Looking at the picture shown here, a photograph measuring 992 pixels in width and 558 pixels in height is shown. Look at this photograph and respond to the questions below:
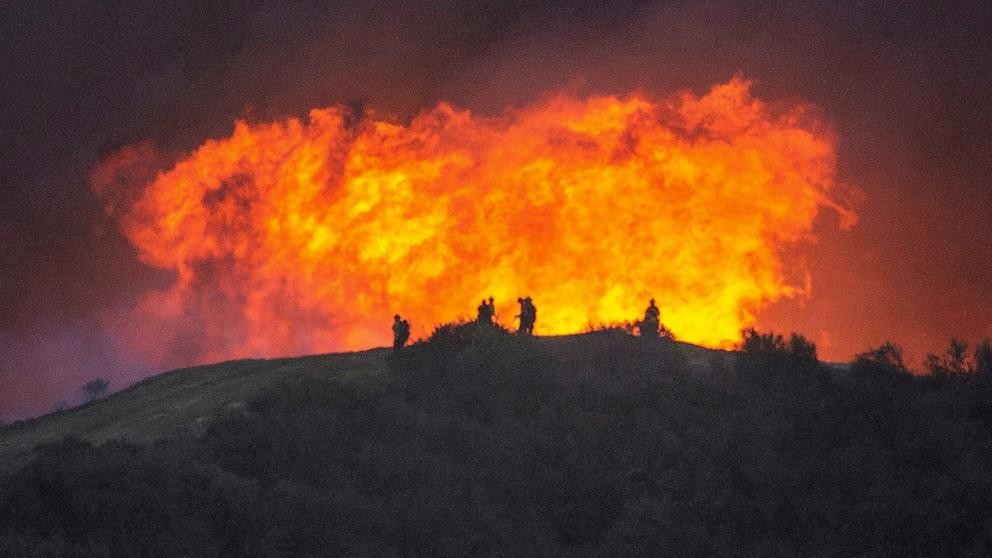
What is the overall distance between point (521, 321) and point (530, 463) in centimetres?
1467

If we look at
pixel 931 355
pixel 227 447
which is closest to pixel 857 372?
pixel 931 355

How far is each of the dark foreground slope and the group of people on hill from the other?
1.43 meters

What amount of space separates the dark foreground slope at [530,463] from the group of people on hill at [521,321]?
1.43 metres

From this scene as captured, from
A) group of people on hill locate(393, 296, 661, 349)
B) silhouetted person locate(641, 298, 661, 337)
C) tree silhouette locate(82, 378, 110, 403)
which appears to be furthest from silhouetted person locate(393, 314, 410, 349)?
tree silhouette locate(82, 378, 110, 403)

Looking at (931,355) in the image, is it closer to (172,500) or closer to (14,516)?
(172,500)

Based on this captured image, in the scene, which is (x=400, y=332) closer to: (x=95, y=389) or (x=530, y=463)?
(x=530, y=463)

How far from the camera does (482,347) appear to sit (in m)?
52.8

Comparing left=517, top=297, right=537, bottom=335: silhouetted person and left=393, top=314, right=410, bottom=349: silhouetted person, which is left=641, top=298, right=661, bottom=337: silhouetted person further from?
left=393, top=314, right=410, bottom=349: silhouetted person

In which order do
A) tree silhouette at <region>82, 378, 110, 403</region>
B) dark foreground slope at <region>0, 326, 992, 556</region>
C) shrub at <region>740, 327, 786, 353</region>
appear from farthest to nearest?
tree silhouette at <region>82, 378, 110, 403</region> → shrub at <region>740, 327, 786, 353</region> → dark foreground slope at <region>0, 326, 992, 556</region>

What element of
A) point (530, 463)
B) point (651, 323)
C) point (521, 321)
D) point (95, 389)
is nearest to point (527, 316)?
point (521, 321)

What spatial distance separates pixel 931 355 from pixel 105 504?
3558 cm

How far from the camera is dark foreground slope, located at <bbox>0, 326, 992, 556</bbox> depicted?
116ft

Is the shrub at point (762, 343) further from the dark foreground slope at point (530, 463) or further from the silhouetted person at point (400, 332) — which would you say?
the silhouetted person at point (400, 332)

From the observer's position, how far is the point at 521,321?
187ft
